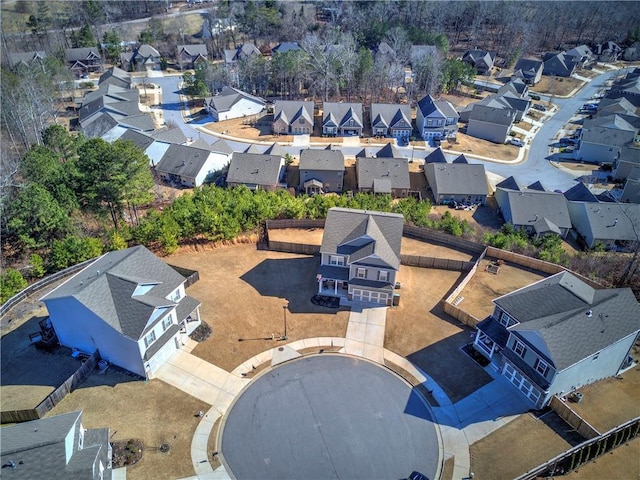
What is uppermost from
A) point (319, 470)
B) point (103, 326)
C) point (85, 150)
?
point (85, 150)

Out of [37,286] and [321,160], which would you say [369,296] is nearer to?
[321,160]

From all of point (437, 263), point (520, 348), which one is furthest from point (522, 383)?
point (437, 263)

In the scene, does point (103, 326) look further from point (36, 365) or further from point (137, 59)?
point (137, 59)

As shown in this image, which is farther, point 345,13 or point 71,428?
point 345,13

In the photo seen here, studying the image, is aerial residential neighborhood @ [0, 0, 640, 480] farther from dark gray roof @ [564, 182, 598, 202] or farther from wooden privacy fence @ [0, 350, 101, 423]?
dark gray roof @ [564, 182, 598, 202]

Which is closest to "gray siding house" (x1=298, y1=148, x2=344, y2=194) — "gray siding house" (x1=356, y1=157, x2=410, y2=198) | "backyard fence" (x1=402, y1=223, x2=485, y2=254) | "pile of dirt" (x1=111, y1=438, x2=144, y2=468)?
"gray siding house" (x1=356, y1=157, x2=410, y2=198)

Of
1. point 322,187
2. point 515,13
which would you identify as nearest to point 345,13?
point 515,13
